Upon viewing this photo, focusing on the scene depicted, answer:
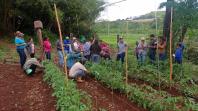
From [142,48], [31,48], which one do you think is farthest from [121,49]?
[31,48]

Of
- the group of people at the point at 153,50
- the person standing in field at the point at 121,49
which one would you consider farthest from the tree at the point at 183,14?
the person standing in field at the point at 121,49

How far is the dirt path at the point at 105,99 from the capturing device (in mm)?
9441

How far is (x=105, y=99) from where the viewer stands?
10.2m

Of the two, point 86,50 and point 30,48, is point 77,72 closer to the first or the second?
point 86,50

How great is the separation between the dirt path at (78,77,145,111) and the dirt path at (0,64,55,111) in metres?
1.20

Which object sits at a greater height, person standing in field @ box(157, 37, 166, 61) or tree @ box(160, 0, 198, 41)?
tree @ box(160, 0, 198, 41)

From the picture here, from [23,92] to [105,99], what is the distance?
238 centimetres

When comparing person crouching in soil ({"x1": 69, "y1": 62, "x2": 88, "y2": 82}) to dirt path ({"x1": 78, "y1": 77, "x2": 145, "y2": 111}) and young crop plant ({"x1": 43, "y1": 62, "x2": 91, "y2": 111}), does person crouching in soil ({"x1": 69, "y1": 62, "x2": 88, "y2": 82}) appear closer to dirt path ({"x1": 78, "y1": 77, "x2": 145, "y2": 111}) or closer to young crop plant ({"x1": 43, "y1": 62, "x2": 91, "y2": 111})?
dirt path ({"x1": 78, "y1": 77, "x2": 145, "y2": 111})

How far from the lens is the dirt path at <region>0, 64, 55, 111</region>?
8.91m

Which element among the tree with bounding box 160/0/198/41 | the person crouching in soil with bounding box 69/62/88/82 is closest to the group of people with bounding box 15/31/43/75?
the person crouching in soil with bounding box 69/62/88/82

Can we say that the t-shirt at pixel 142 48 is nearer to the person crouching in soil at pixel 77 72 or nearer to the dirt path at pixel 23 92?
the person crouching in soil at pixel 77 72

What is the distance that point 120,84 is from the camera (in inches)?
431

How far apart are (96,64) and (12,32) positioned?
1427 centimetres

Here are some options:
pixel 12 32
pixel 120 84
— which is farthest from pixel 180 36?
pixel 12 32
